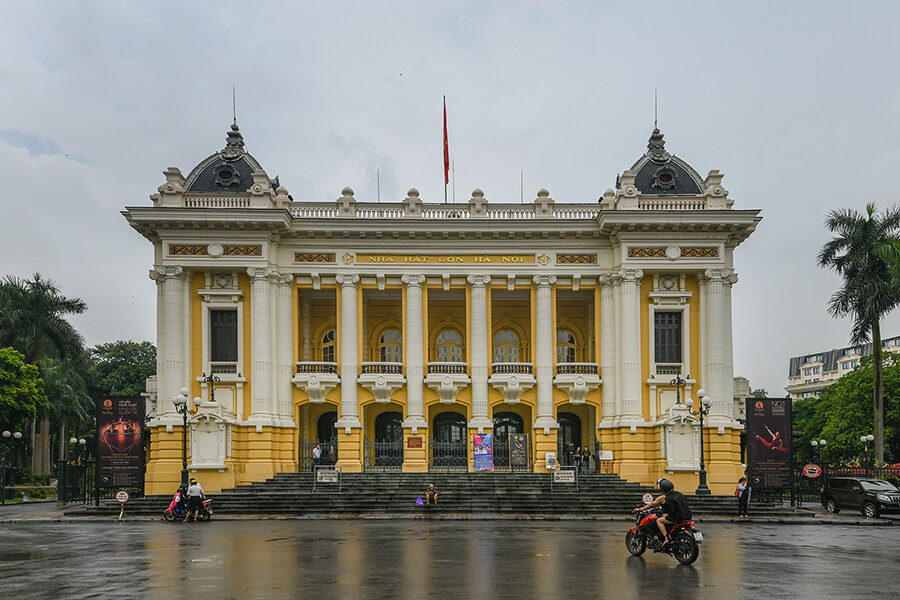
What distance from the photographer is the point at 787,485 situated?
3403cm

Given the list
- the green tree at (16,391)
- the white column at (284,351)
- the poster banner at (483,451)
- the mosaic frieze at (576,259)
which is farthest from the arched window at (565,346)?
the green tree at (16,391)

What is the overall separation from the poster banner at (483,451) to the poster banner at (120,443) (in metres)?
14.2

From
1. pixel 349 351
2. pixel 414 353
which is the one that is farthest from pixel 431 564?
pixel 349 351

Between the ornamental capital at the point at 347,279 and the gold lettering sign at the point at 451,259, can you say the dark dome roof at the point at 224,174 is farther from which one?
the gold lettering sign at the point at 451,259

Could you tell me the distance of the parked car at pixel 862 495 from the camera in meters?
30.7

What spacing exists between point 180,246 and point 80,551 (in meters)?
20.5

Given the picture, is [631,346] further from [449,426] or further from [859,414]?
[859,414]

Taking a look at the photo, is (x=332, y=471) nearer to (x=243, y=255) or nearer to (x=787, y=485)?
(x=243, y=255)

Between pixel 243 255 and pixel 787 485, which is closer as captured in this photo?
pixel 787 485

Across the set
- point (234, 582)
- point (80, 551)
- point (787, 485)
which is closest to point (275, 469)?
point (80, 551)

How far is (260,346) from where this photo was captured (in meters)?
37.2

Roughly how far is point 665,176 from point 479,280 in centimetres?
1036

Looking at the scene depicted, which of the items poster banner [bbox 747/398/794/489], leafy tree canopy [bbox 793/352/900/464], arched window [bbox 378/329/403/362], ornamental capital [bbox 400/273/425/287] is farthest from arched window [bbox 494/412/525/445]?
leafy tree canopy [bbox 793/352/900/464]

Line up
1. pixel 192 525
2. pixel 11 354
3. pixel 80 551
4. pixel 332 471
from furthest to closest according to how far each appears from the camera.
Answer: pixel 11 354 → pixel 332 471 → pixel 192 525 → pixel 80 551
